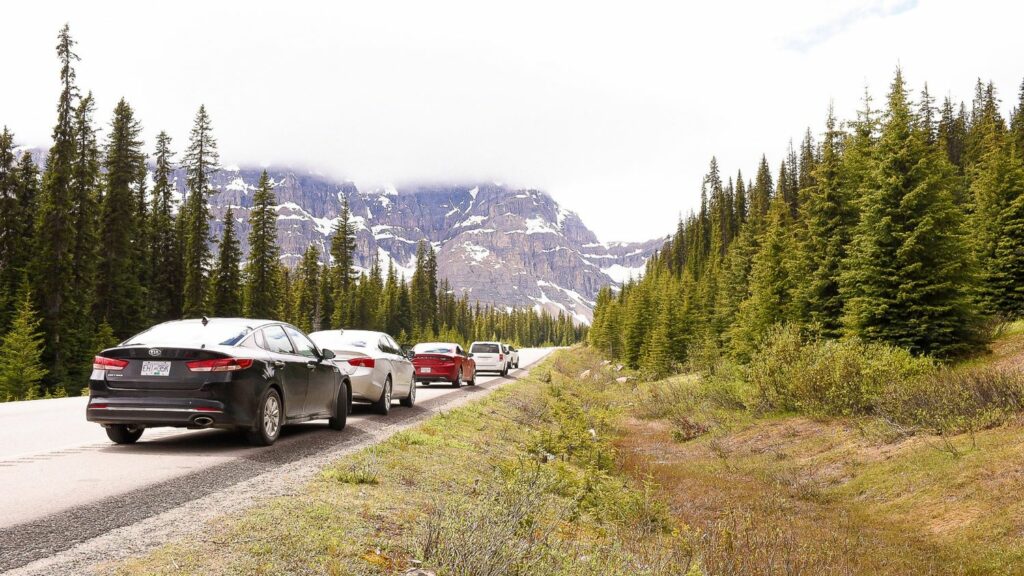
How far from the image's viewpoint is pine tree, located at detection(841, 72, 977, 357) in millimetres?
20078

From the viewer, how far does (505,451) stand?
11.3m

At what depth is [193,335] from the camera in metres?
8.28

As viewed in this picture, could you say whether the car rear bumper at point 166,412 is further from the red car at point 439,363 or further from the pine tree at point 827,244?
the pine tree at point 827,244

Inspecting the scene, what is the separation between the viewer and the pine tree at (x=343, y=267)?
8100cm

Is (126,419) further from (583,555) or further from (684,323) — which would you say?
(684,323)

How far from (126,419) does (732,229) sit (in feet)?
321

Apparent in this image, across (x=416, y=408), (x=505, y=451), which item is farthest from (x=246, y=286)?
(x=505, y=451)

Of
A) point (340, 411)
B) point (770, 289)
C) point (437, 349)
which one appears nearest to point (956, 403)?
point (340, 411)

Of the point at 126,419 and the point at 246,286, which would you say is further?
the point at 246,286

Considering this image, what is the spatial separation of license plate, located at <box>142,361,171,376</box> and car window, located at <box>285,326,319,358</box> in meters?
2.10

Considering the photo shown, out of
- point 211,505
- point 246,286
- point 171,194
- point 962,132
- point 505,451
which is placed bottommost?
point 505,451

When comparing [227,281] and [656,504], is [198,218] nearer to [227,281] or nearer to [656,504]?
[227,281]

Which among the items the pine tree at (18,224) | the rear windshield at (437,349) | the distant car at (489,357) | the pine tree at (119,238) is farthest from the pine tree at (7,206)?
the rear windshield at (437,349)

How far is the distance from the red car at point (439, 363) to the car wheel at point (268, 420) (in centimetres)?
1437
